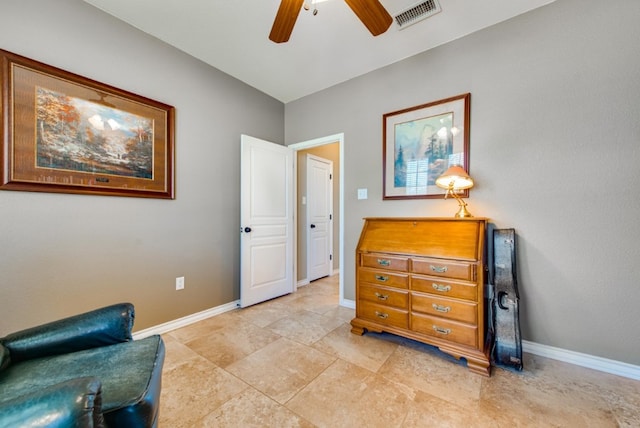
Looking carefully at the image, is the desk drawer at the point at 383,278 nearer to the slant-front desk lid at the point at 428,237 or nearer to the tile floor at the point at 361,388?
the slant-front desk lid at the point at 428,237

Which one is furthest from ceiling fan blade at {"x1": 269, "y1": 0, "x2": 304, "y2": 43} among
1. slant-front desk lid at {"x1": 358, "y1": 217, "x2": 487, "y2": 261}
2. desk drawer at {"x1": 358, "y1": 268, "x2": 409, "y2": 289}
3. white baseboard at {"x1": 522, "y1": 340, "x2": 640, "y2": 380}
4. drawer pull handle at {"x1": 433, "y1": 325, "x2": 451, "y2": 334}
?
white baseboard at {"x1": 522, "y1": 340, "x2": 640, "y2": 380}

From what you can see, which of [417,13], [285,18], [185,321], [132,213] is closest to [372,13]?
[285,18]

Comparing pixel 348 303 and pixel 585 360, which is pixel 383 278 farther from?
pixel 585 360

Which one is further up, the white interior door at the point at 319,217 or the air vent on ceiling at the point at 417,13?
the air vent on ceiling at the point at 417,13

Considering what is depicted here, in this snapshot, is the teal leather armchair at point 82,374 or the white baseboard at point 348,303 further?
the white baseboard at point 348,303

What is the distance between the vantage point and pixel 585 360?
1.79 m

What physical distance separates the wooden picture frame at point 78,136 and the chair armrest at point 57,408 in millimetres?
1761

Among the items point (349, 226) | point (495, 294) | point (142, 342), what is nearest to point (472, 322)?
point (495, 294)

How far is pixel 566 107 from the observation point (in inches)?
72.8

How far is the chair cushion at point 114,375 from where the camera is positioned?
0.83m

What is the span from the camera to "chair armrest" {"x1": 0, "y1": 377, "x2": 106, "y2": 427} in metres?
0.57

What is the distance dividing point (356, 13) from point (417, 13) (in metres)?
0.92

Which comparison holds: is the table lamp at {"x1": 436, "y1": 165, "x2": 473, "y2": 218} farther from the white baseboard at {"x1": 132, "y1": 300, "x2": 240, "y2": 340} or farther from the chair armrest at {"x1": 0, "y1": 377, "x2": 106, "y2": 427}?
the white baseboard at {"x1": 132, "y1": 300, "x2": 240, "y2": 340}

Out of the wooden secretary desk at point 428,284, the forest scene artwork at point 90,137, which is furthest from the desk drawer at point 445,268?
the forest scene artwork at point 90,137
